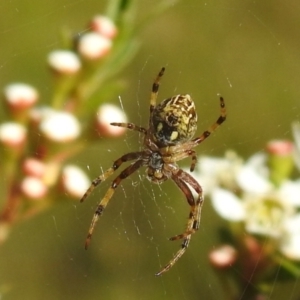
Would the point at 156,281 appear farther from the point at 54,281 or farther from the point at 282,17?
the point at 282,17

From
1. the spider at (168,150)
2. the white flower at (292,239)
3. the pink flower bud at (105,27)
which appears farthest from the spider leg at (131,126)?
the white flower at (292,239)

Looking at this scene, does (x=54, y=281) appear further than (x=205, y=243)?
Yes

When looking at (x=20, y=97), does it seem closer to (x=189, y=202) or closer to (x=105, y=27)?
(x=105, y=27)

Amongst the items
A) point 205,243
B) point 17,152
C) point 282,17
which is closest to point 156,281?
point 205,243

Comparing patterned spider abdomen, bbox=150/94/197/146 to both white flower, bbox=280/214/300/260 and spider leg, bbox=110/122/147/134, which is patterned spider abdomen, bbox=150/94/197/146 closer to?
spider leg, bbox=110/122/147/134

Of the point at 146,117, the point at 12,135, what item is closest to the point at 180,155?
the point at 12,135

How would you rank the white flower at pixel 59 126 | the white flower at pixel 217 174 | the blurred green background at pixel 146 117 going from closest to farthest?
the white flower at pixel 59 126, the white flower at pixel 217 174, the blurred green background at pixel 146 117

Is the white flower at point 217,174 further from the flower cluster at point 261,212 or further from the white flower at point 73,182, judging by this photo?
the white flower at point 73,182
